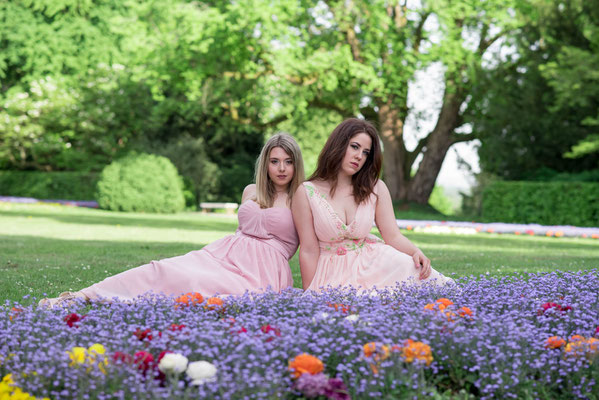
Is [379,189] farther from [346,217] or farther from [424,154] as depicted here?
[424,154]

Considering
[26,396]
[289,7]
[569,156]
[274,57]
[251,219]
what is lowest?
[26,396]

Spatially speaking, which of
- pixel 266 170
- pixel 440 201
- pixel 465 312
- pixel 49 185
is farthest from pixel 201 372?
pixel 440 201

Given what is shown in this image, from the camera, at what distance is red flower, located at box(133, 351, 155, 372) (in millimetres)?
2824

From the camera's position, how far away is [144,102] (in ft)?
90.6

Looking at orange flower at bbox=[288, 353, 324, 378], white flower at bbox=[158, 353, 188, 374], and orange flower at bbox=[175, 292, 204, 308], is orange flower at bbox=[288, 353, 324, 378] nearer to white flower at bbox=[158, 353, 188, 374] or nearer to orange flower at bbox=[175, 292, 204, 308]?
white flower at bbox=[158, 353, 188, 374]

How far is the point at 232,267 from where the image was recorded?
504 centimetres

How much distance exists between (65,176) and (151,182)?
846 centimetres

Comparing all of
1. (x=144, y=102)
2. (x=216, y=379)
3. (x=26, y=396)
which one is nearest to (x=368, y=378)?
(x=216, y=379)

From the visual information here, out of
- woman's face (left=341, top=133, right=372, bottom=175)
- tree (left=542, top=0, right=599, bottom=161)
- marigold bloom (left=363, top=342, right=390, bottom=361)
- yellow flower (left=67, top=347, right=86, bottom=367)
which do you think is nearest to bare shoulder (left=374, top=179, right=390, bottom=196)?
woman's face (left=341, top=133, right=372, bottom=175)

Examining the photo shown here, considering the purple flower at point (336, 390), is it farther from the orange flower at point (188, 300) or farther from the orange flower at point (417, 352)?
the orange flower at point (188, 300)

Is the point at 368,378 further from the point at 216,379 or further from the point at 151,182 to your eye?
the point at 151,182

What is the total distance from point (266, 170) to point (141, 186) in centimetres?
1679

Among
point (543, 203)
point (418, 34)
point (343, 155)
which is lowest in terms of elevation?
point (543, 203)

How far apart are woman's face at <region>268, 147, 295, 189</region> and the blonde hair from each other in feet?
0.08
